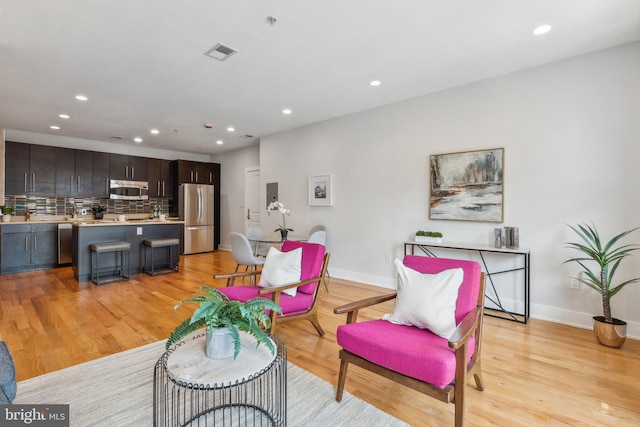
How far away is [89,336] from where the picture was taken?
279 centimetres

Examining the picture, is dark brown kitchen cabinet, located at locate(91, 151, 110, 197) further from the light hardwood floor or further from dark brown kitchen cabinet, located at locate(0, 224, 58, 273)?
the light hardwood floor

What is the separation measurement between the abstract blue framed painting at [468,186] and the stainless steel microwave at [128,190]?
21.6 feet

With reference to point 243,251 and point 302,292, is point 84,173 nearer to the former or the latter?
point 243,251

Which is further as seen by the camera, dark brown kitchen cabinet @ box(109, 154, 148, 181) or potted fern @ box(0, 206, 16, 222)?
dark brown kitchen cabinet @ box(109, 154, 148, 181)

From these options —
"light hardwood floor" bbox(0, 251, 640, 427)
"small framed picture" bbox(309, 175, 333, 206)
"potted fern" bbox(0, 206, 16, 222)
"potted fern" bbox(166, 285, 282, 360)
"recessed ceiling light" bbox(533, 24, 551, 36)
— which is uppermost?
"recessed ceiling light" bbox(533, 24, 551, 36)

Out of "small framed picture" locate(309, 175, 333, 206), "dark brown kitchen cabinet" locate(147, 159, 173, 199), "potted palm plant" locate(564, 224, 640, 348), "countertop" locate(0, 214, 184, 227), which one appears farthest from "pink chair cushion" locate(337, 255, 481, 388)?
"dark brown kitchen cabinet" locate(147, 159, 173, 199)


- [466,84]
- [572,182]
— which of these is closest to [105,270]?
[466,84]

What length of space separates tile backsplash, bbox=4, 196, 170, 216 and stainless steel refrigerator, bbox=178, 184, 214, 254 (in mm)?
933

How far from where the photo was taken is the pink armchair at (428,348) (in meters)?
1.51

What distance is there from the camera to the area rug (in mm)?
1713

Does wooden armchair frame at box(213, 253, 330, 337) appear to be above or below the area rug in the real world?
above

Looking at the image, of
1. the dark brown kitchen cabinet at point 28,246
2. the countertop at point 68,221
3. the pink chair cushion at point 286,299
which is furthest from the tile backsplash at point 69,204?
the pink chair cushion at point 286,299

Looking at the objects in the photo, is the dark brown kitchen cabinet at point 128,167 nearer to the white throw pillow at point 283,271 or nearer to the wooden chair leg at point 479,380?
the white throw pillow at point 283,271

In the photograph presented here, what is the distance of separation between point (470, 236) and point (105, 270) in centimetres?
553
